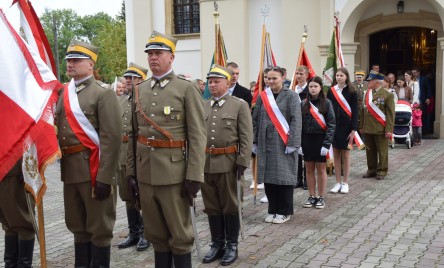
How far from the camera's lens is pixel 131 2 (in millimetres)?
18984

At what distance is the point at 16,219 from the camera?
482 centimetres

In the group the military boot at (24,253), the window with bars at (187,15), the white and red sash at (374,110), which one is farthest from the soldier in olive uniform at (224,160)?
the window with bars at (187,15)

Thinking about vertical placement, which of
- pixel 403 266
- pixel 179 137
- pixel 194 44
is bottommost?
→ pixel 403 266

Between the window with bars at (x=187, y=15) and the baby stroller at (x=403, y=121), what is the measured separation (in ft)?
25.5

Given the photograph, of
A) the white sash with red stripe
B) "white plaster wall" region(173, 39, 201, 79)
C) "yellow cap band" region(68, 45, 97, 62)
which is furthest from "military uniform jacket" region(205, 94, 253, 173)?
"white plaster wall" region(173, 39, 201, 79)

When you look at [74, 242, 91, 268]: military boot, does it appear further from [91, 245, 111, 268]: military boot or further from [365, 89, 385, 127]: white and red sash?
[365, 89, 385, 127]: white and red sash

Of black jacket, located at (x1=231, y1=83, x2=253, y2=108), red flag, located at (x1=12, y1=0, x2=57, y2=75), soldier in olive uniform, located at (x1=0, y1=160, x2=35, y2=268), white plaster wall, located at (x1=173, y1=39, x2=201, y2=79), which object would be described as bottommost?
soldier in olive uniform, located at (x1=0, y1=160, x2=35, y2=268)

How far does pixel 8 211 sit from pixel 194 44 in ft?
46.1

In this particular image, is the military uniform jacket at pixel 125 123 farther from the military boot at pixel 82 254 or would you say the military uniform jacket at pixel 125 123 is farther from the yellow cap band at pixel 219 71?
the military boot at pixel 82 254

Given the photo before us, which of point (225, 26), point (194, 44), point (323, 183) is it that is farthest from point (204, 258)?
point (194, 44)

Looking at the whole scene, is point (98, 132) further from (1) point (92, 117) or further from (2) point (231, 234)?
(2) point (231, 234)

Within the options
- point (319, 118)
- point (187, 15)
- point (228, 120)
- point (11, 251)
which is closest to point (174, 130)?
point (228, 120)

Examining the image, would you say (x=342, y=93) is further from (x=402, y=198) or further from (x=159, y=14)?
(x=159, y=14)

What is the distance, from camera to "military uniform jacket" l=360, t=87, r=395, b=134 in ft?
31.8
